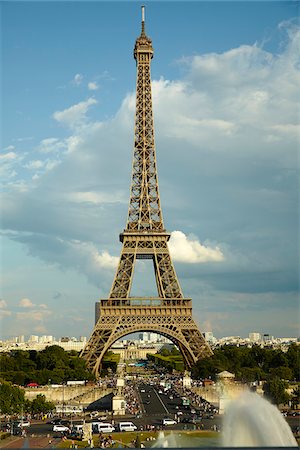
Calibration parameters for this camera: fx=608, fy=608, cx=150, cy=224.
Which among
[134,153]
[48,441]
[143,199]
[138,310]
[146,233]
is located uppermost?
[134,153]

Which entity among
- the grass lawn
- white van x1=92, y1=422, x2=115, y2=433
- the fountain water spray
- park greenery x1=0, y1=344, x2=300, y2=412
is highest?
park greenery x1=0, y1=344, x2=300, y2=412

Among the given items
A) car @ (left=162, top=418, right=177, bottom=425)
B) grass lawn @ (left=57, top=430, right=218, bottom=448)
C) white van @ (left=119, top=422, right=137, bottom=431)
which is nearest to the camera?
grass lawn @ (left=57, top=430, right=218, bottom=448)

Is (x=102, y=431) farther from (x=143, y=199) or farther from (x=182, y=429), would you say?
(x=143, y=199)

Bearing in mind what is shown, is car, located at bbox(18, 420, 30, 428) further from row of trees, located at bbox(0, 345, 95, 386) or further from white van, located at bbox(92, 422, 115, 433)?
row of trees, located at bbox(0, 345, 95, 386)

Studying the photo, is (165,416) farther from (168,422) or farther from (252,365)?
(252,365)

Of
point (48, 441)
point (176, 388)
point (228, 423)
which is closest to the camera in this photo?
point (228, 423)

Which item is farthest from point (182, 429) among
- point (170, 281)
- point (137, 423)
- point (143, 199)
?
point (143, 199)

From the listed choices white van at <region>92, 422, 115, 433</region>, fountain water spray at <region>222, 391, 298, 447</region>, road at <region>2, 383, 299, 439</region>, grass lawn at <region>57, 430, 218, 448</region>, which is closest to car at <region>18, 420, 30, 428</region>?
road at <region>2, 383, 299, 439</region>
